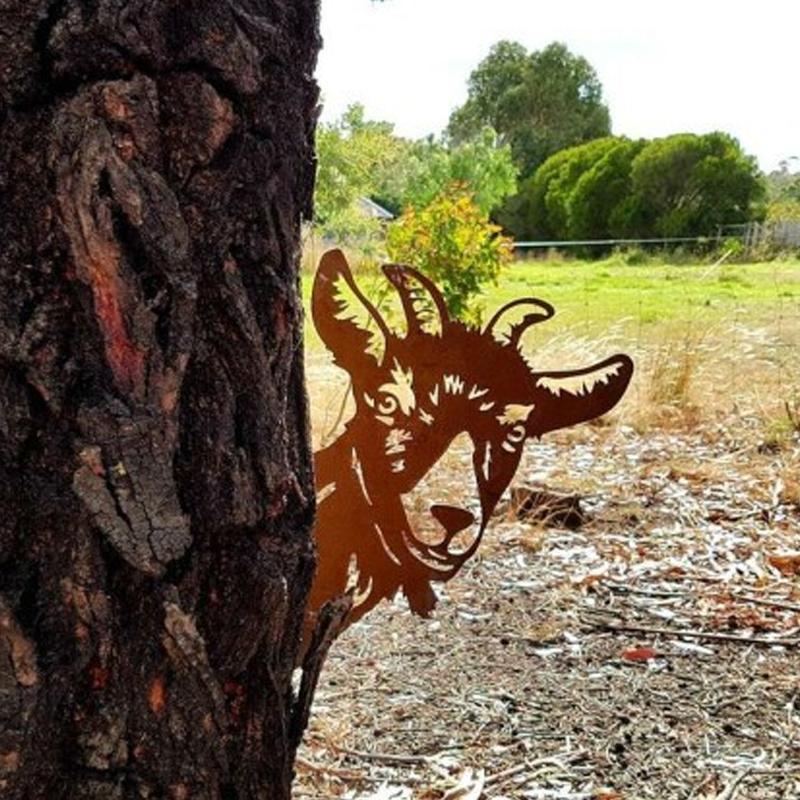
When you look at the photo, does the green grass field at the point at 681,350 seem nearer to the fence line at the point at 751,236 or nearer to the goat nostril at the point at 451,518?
the goat nostril at the point at 451,518

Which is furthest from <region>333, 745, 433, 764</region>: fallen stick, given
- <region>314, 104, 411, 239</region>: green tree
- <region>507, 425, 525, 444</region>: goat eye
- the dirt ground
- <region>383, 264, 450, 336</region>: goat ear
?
→ <region>314, 104, 411, 239</region>: green tree

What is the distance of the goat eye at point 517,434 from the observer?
75.0 inches

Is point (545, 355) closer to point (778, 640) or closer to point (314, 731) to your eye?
point (778, 640)

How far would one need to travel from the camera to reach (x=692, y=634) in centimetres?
245

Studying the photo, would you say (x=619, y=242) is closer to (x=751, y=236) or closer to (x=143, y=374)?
(x=751, y=236)

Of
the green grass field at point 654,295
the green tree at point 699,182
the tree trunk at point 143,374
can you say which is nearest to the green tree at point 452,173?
the green grass field at point 654,295

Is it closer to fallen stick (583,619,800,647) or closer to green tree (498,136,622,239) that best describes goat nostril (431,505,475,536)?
fallen stick (583,619,800,647)

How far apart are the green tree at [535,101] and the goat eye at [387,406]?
21704 millimetres

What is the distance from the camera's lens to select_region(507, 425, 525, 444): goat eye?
1.90 m

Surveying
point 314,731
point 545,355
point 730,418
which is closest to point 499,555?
point 314,731

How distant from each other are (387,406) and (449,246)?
3017 mm

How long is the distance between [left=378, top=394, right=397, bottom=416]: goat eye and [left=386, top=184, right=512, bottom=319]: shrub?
292cm

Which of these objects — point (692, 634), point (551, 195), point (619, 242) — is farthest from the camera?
point (551, 195)

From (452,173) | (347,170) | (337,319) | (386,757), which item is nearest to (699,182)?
(452,173)
